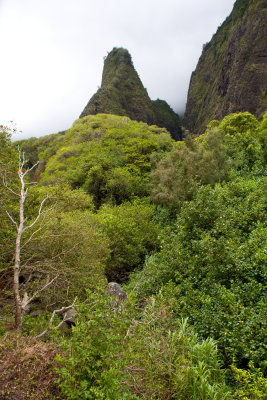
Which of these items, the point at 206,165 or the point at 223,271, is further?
the point at 206,165

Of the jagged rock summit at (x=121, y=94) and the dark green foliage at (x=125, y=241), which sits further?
the jagged rock summit at (x=121, y=94)

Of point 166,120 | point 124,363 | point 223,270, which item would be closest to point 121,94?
point 166,120

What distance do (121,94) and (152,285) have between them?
66800mm

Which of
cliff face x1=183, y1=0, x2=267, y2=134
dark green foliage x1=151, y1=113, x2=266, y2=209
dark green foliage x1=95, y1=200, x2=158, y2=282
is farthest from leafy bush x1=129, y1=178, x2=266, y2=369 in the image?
cliff face x1=183, y1=0, x2=267, y2=134

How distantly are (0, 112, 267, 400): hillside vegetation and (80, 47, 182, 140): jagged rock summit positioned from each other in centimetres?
4281

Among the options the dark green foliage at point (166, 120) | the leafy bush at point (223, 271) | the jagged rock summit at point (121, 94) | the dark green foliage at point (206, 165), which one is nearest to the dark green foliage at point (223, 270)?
the leafy bush at point (223, 271)

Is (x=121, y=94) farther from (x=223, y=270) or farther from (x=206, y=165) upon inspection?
(x=223, y=270)

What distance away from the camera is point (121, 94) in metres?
67.4

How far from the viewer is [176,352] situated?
502cm

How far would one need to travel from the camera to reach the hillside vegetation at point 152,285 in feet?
11.1

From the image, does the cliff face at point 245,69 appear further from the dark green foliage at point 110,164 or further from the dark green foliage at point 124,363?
the dark green foliage at point 124,363

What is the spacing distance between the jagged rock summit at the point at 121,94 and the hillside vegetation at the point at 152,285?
4281 centimetres

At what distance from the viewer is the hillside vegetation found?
11.1 ft

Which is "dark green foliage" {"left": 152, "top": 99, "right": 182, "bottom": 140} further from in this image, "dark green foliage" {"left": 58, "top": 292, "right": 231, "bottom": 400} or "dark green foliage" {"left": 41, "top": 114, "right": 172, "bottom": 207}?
"dark green foliage" {"left": 58, "top": 292, "right": 231, "bottom": 400}
